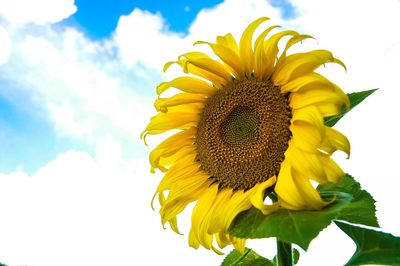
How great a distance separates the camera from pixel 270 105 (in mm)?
2756

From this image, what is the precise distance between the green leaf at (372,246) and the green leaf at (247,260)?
0.49 meters

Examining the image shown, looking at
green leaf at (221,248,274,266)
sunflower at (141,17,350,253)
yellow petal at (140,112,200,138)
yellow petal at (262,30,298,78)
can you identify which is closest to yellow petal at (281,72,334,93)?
sunflower at (141,17,350,253)

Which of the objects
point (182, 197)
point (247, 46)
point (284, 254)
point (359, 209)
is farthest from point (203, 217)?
point (247, 46)

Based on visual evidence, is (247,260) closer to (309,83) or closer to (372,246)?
(372,246)

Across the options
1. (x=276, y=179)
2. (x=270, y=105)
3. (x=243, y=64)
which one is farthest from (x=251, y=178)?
(x=243, y=64)

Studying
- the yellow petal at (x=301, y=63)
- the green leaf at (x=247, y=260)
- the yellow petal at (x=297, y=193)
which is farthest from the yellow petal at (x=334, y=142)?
the green leaf at (x=247, y=260)

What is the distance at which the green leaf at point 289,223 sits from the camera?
7.33ft

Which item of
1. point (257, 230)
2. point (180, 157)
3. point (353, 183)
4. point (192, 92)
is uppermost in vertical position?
point (192, 92)

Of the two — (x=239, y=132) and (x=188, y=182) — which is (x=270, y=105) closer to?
(x=239, y=132)

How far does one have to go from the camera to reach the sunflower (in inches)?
97.4

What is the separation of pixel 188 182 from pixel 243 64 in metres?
0.61

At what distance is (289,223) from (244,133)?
2.08 feet

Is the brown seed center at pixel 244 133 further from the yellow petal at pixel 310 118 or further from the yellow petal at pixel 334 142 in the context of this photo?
the yellow petal at pixel 334 142

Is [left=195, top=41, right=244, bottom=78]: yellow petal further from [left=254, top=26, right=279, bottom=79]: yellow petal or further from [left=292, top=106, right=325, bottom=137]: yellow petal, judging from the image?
[left=292, top=106, right=325, bottom=137]: yellow petal
